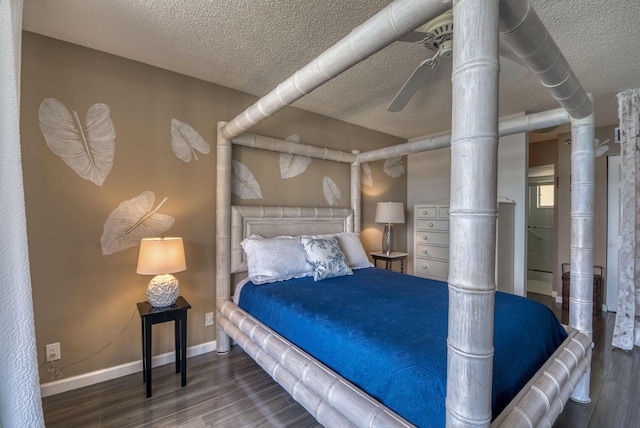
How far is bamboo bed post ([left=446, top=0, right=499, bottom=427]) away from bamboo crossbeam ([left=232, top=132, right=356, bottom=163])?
228 centimetres

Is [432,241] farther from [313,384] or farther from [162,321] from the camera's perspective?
[162,321]

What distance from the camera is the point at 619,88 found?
2.89 meters

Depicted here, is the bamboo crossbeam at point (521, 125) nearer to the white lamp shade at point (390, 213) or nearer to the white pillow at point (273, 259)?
the white lamp shade at point (390, 213)

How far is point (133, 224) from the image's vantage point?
2.45 m

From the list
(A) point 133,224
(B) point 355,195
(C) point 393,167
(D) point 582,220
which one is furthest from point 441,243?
(A) point 133,224

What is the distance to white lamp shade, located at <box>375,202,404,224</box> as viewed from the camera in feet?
13.2

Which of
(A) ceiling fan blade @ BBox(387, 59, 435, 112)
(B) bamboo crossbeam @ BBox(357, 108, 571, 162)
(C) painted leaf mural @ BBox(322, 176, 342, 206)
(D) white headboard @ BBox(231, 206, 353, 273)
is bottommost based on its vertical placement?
Answer: (D) white headboard @ BBox(231, 206, 353, 273)

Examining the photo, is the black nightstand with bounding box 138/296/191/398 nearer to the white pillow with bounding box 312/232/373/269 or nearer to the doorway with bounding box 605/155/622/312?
the white pillow with bounding box 312/232/373/269

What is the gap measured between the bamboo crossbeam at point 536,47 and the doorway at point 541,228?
5.27 meters

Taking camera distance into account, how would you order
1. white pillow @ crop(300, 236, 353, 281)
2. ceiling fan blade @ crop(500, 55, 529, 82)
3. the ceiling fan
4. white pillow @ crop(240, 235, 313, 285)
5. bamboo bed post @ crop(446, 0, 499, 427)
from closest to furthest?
bamboo bed post @ crop(446, 0, 499, 427) → the ceiling fan → ceiling fan blade @ crop(500, 55, 529, 82) → white pillow @ crop(240, 235, 313, 285) → white pillow @ crop(300, 236, 353, 281)

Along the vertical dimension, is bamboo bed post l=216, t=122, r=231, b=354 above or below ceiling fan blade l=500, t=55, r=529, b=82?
below

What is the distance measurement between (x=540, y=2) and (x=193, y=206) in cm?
298

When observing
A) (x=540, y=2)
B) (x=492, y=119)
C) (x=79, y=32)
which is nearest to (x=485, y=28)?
(x=492, y=119)

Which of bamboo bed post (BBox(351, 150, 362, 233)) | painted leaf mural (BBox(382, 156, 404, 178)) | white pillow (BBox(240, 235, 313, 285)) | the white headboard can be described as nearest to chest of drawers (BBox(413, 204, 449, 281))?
painted leaf mural (BBox(382, 156, 404, 178))
